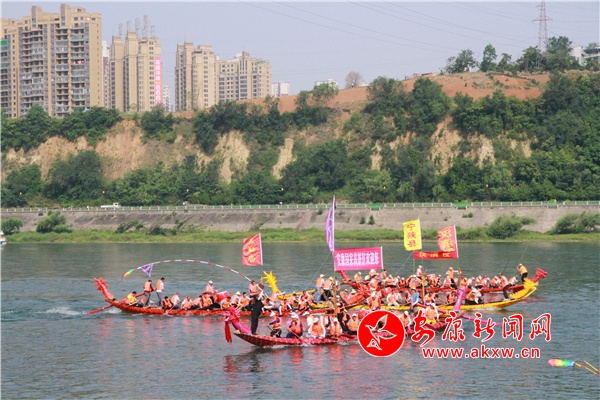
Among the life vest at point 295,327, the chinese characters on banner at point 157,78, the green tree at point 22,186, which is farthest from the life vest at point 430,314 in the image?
the chinese characters on banner at point 157,78

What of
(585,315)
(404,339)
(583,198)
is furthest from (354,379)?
(583,198)

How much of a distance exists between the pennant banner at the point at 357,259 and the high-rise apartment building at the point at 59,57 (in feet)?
492

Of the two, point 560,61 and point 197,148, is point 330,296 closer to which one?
point 197,148

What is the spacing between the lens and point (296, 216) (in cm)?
10756

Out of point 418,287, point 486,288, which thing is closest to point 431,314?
point 418,287

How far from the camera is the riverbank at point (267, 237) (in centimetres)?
9394

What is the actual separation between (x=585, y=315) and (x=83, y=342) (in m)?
→ 25.9

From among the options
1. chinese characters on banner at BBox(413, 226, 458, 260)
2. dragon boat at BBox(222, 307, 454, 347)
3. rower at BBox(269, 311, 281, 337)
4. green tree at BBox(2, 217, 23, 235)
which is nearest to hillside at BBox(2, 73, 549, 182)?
green tree at BBox(2, 217, 23, 235)

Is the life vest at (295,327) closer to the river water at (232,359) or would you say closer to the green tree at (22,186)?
the river water at (232,359)

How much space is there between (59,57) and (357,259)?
161 meters

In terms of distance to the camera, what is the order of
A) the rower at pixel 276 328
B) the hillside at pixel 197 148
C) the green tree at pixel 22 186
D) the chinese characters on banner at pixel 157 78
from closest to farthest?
the rower at pixel 276 328 < the green tree at pixel 22 186 < the hillside at pixel 197 148 < the chinese characters on banner at pixel 157 78

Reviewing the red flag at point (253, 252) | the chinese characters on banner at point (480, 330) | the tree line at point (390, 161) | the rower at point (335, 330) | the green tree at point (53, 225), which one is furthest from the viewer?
the tree line at point (390, 161)

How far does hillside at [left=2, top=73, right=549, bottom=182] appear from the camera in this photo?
453ft

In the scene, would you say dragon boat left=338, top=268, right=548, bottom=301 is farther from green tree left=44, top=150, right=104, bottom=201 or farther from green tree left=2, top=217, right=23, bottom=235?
green tree left=44, top=150, right=104, bottom=201
